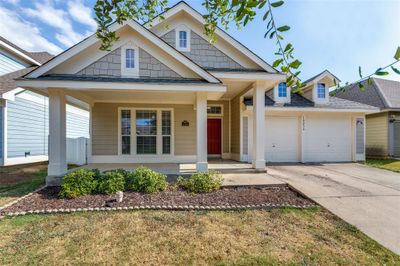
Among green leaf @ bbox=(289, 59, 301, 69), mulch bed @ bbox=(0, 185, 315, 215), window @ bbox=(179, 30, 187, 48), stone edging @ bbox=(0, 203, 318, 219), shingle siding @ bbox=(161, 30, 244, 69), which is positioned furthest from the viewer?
window @ bbox=(179, 30, 187, 48)

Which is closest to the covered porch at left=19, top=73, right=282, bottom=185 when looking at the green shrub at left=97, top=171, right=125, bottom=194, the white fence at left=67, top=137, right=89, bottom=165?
the white fence at left=67, top=137, right=89, bottom=165

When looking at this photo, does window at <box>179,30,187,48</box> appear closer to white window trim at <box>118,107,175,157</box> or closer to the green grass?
white window trim at <box>118,107,175,157</box>

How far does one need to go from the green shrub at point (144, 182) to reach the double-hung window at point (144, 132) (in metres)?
3.94

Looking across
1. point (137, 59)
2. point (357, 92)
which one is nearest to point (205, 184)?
point (137, 59)

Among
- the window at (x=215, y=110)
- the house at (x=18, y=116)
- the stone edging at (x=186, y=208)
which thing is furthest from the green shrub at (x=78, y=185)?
the window at (x=215, y=110)

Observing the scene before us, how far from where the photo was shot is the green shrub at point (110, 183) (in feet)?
18.5

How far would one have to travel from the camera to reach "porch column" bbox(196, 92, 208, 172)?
7000 millimetres

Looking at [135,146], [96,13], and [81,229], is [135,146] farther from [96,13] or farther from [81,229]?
[96,13]

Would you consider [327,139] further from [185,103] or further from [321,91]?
[185,103]

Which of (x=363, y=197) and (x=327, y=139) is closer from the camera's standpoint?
(x=363, y=197)

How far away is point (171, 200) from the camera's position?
5234 mm

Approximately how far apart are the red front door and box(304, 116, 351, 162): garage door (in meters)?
4.51

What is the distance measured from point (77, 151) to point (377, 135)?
17.6m

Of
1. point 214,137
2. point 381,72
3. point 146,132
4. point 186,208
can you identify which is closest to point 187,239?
point 186,208
